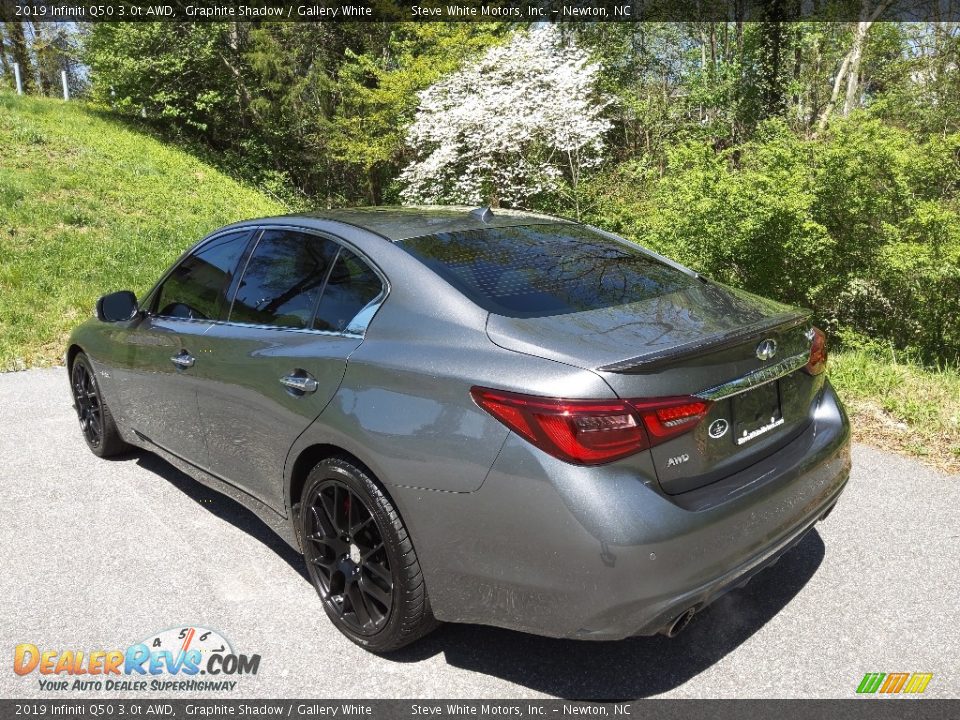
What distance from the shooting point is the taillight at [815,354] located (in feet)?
9.48

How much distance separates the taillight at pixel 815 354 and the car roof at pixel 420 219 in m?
1.36

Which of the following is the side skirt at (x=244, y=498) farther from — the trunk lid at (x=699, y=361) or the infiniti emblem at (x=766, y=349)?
the infiniti emblem at (x=766, y=349)

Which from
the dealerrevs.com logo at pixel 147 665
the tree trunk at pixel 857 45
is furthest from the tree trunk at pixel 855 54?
the dealerrevs.com logo at pixel 147 665

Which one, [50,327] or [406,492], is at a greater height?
[406,492]

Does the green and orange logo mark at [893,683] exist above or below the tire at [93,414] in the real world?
below

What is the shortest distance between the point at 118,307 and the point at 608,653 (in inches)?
128

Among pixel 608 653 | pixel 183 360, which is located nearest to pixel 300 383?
pixel 183 360

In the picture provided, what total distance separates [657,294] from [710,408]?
2.23 feet

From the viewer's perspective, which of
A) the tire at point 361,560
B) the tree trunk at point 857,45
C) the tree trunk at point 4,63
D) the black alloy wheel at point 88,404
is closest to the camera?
the tire at point 361,560

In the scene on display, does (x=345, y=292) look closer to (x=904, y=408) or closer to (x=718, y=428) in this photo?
(x=718, y=428)

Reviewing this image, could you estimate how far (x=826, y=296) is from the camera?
873cm

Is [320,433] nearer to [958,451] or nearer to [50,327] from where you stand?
[958,451]

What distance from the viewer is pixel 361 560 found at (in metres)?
2.79

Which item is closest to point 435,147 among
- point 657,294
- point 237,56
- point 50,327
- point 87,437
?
point 237,56
